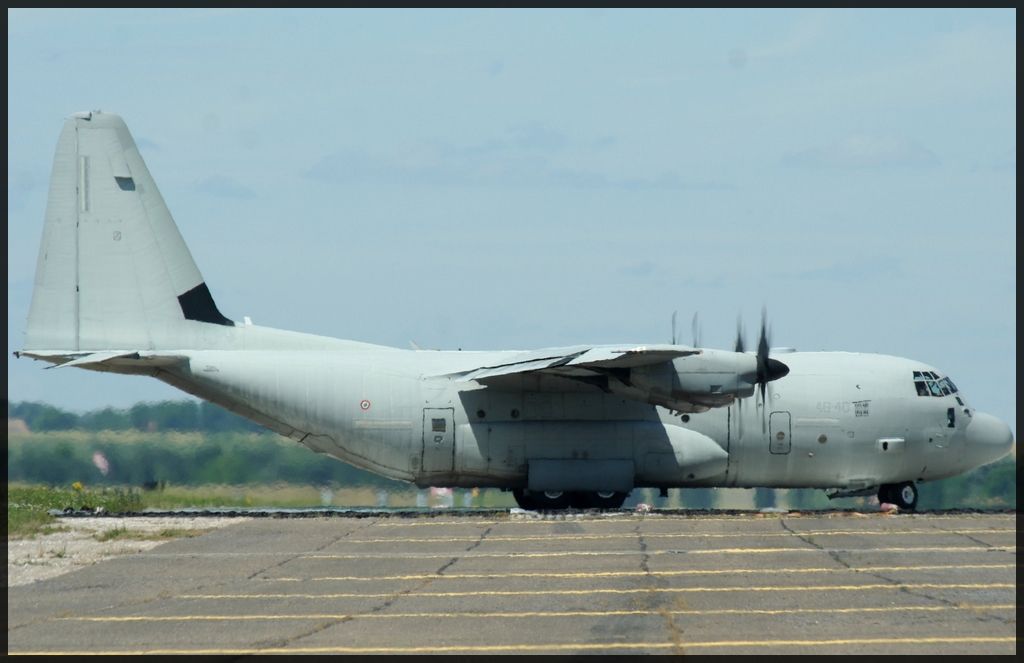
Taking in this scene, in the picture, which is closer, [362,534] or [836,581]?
[836,581]

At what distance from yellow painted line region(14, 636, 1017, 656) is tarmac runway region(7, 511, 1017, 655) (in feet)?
A: 0.12

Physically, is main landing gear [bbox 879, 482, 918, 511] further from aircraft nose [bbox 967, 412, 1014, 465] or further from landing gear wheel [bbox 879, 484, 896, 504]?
aircraft nose [bbox 967, 412, 1014, 465]

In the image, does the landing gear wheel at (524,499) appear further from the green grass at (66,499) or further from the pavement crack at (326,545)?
the green grass at (66,499)

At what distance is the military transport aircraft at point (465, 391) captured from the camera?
106ft

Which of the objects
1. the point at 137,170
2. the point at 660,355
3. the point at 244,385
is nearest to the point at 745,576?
the point at 660,355

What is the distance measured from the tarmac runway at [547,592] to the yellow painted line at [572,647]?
4 centimetres

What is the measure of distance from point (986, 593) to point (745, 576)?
3.75 meters

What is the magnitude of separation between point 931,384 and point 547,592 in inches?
727

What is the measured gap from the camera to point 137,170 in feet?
109

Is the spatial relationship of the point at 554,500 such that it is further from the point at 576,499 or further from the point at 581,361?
the point at 581,361

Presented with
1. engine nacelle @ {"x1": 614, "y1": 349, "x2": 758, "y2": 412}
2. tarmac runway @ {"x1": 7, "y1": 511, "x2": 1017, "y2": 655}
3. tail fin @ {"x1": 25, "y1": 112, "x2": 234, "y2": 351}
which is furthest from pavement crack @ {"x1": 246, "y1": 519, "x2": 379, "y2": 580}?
engine nacelle @ {"x1": 614, "y1": 349, "x2": 758, "y2": 412}

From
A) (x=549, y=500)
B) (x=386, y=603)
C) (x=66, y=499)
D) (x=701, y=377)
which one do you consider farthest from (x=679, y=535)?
(x=66, y=499)

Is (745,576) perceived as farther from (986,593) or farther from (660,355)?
(660,355)

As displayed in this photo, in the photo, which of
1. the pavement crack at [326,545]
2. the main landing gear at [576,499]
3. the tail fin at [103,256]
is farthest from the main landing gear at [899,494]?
the tail fin at [103,256]
